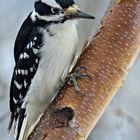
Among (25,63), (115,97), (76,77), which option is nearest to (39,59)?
(25,63)

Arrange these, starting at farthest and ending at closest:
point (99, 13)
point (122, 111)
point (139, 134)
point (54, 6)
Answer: point (99, 13)
point (139, 134)
point (122, 111)
point (54, 6)

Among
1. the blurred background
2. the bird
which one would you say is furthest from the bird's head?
the blurred background

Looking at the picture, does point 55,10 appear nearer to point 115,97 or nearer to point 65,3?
point 65,3

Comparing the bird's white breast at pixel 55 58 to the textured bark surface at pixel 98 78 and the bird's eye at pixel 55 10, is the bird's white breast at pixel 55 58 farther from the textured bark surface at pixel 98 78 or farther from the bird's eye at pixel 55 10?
the textured bark surface at pixel 98 78

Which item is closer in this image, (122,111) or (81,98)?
(81,98)

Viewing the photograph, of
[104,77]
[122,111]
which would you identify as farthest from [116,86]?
[122,111]

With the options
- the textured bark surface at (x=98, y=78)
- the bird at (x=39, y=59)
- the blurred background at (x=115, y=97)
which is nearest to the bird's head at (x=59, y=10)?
the bird at (x=39, y=59)

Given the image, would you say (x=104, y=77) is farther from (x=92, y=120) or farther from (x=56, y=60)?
(x=56, y=60)

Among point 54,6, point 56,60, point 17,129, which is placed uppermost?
point 54,6
